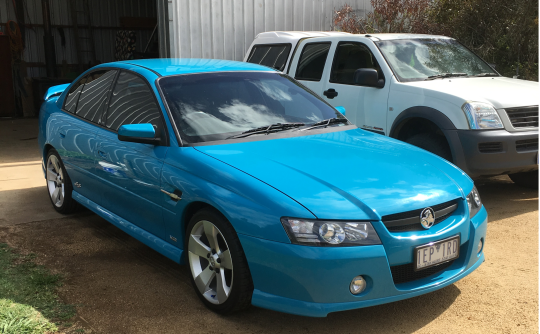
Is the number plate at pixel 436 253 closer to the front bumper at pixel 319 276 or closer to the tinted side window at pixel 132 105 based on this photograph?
the front bumper at pixel 319 276

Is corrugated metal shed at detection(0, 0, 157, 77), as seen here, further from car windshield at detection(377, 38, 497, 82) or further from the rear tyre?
car windshield at detection(377, 38, 497, 82)

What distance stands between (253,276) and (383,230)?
0.77 meters

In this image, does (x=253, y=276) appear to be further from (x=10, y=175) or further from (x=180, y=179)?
(x=10, y=175)

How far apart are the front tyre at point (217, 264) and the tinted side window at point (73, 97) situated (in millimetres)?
2485

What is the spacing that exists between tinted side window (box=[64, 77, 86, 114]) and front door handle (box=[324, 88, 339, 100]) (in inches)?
118

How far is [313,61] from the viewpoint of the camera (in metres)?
7.37

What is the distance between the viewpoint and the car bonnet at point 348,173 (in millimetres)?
2982

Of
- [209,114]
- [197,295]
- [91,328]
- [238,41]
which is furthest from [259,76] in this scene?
[238,41]

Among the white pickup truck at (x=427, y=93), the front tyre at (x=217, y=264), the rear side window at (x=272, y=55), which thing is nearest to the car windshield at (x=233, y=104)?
the front tyre at (x=217, y=264)

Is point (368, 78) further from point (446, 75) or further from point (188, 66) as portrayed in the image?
point (188, 66)

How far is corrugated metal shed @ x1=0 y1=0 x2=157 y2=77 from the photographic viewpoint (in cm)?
1739

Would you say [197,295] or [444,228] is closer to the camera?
[444,228]

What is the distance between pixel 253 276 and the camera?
3.06 meters

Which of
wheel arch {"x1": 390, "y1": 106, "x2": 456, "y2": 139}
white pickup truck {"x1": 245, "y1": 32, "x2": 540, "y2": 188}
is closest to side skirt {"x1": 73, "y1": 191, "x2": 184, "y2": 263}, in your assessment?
white pickup truck {"x1": 245, "y1": 32, "x2": 540, "y2": 188}
